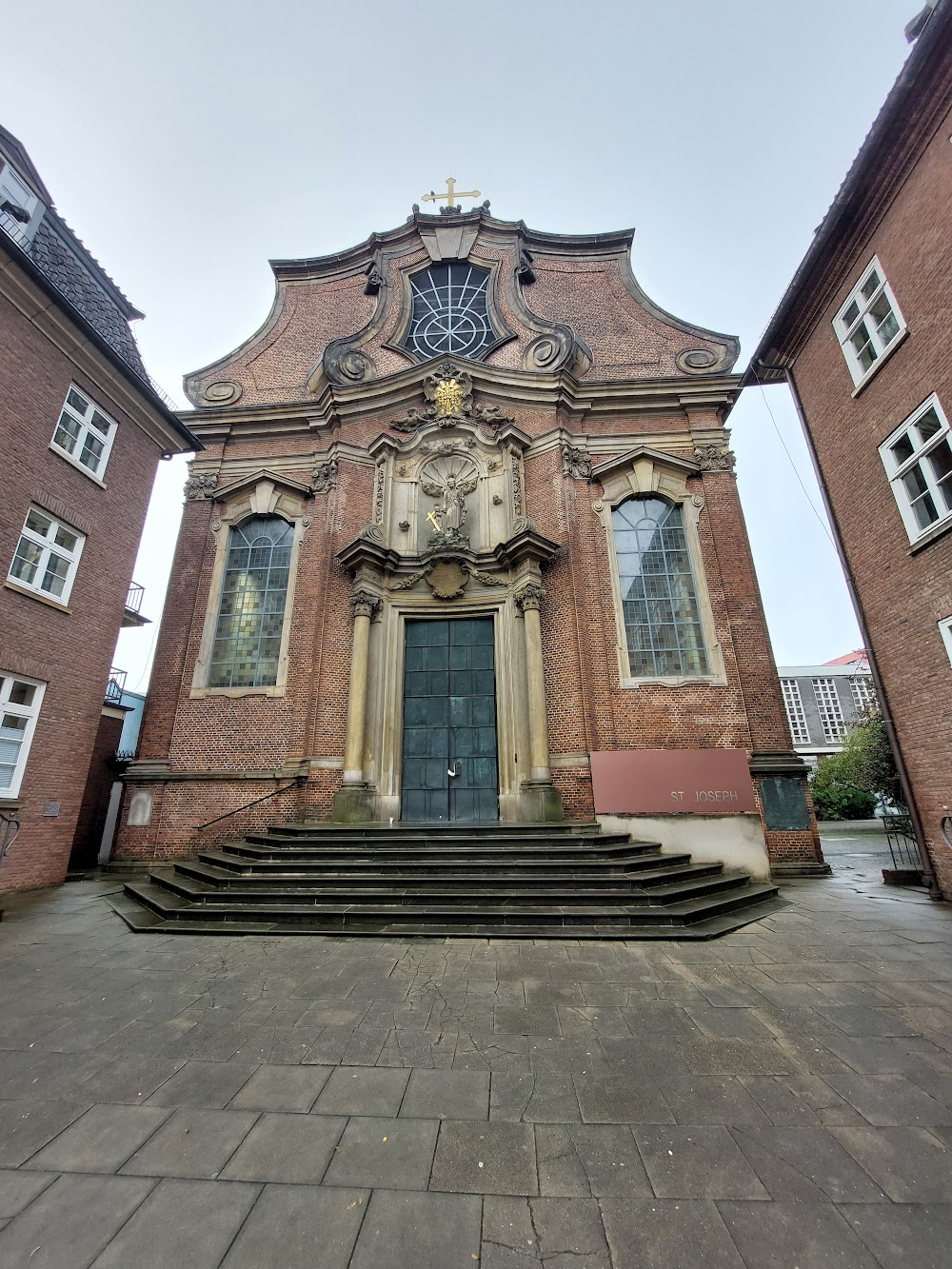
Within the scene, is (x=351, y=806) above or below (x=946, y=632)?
below

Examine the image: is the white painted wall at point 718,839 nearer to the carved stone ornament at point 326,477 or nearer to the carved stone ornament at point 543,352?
the carved stone ornament at point 326,477

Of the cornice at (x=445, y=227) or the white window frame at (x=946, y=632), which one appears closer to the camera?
the white window frame at (x=946, y=632)

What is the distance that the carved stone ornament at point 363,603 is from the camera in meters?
11.1

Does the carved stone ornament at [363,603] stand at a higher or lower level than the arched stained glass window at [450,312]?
lower

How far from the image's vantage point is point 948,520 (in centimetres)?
733

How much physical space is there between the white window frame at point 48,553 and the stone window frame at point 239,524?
2.81m

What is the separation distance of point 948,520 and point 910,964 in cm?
592

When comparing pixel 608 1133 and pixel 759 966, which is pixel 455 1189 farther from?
pixel 759 966

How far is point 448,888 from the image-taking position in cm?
664

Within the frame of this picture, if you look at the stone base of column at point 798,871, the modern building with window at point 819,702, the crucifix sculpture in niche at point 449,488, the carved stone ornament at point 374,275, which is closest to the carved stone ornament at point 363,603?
the crucifix sculpture in niche at point 449,488

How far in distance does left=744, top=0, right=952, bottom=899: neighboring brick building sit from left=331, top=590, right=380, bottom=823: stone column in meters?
9.24

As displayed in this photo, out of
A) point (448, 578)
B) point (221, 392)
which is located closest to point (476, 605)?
point (448, 578)

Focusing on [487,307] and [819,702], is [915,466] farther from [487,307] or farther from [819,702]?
[819,702]

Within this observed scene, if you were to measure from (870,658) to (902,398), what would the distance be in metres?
4.23
